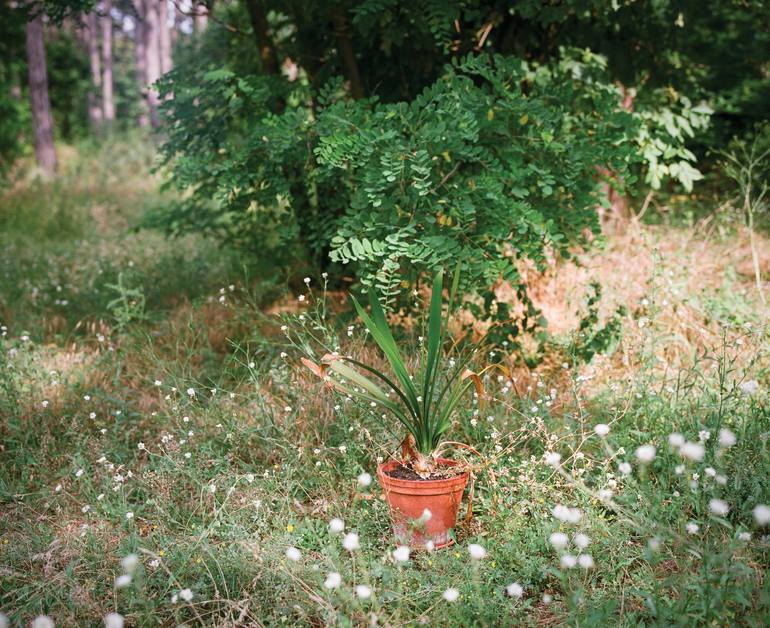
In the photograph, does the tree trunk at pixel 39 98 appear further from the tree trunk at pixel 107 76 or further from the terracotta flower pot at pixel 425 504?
the terracotta flower pot at pixel 425 504

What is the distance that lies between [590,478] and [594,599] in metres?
0.66

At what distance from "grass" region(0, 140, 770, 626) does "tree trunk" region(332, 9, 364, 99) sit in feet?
5.25

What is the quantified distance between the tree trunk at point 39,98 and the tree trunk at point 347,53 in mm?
8120

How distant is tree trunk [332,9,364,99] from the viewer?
14.4 feet

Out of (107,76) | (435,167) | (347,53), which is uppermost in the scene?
(107,76)

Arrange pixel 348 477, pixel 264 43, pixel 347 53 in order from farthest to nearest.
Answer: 1. pixel 264 43
2. pixel 347 53
3. pixel 348 477

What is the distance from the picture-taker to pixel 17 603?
2.31m

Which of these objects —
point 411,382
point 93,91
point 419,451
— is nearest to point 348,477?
point 419,451

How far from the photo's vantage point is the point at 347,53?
456 centimetres

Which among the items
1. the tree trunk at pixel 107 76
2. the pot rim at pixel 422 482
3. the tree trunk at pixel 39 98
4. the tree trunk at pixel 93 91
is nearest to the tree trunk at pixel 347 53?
the pot rim at pixel 422 482

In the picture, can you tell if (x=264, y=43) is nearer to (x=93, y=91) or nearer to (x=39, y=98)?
(x=39, y=98)

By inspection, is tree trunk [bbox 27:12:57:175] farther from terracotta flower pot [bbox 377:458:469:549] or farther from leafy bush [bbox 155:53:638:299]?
terracotta flower pot [bbox 377:458:469:549]

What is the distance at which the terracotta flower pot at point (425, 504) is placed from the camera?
8.09ft

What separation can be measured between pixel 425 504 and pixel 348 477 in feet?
1.78
